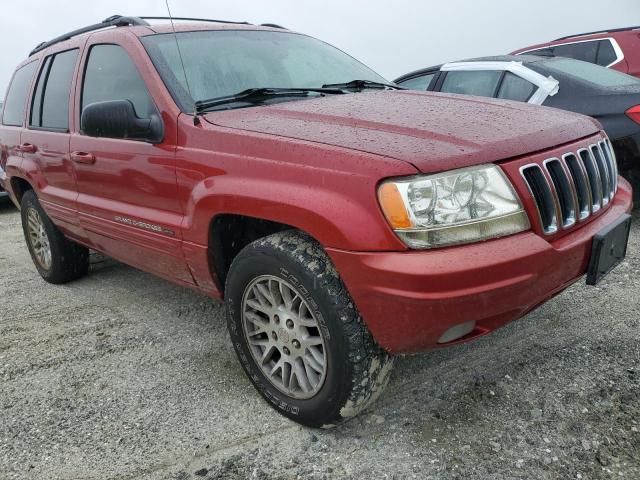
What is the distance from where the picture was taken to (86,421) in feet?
7.98

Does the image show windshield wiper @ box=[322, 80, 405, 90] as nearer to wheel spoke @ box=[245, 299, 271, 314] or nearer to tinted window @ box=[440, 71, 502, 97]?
wheel spoke @ box=[245, 299, 271, 314]

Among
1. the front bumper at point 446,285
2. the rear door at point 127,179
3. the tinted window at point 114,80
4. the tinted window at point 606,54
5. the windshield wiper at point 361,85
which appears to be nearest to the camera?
the front bumper at point 446,285

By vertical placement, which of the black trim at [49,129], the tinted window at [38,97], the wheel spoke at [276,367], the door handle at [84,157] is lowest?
the wheel spoke at [276,367]

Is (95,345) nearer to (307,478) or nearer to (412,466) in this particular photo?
(307,478)

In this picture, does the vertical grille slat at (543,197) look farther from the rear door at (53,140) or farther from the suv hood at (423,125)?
the rear door at (53,140)

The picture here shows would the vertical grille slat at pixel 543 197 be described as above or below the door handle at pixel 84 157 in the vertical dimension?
above

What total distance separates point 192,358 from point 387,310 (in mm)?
1474

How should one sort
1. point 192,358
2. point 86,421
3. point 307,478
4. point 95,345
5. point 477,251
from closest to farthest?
point 477,251 < point 307,478 < point 86,421 < point 192,358 < point 95,345

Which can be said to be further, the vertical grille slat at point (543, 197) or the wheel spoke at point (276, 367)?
the wheel spoke at point (276, 367)

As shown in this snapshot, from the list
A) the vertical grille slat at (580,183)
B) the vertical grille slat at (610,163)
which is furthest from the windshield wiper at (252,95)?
the vertical grille slat at (610,163)

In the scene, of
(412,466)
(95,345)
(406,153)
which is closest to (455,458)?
(412,466)

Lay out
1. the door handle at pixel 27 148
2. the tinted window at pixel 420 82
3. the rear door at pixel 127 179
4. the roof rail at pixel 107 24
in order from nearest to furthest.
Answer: the rear door at pixel 127 179 → the roof rail at pixel 107 24 → the door handle at pixel 27 148 → the tinted window at pixel 420 82

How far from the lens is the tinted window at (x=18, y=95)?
14.0 feet

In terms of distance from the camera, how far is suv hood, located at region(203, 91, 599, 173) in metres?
1.92
